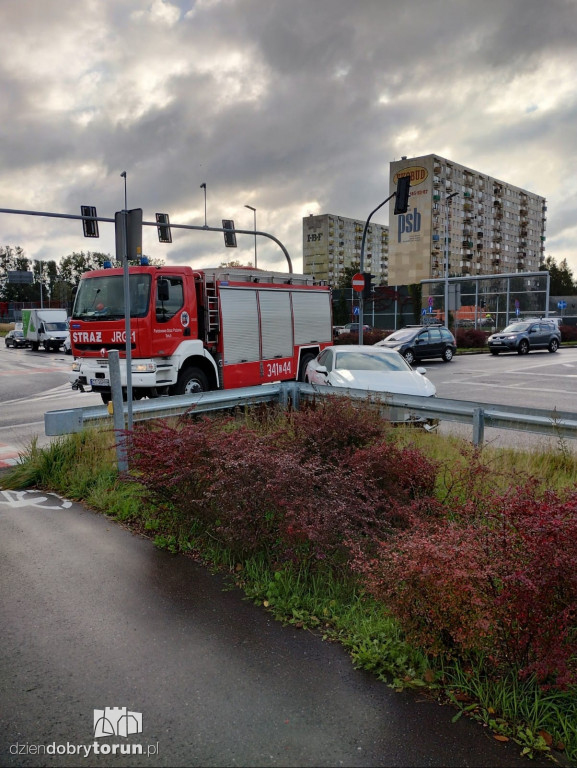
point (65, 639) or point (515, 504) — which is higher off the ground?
point (515, 504)

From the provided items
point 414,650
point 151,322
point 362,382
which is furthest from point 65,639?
point 151,322

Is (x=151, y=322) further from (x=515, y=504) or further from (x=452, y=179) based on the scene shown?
(x=452, y=179)

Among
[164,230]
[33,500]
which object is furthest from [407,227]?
[33,500]

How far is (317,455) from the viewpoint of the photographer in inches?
225

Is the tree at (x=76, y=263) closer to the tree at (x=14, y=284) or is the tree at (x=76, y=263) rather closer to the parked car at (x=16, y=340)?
the tree at (x=14, y=284)

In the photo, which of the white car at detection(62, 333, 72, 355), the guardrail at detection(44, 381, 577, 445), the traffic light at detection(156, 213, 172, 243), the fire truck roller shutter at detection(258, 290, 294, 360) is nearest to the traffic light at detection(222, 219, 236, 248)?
the traffic light at detection(156, 213, 172, 243)

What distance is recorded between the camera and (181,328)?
40.1ft

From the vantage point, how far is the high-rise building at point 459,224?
100 meters

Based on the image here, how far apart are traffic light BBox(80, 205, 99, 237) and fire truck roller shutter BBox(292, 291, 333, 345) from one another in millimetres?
12385

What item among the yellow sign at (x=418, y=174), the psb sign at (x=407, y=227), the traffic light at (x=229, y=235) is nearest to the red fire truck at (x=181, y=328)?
the traffic light at (x=229, y=235)

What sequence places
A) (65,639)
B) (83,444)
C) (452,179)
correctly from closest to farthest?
(65,639), (83,444), (452,179)

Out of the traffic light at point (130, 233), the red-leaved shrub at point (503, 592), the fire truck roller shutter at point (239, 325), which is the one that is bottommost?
the red-leaved shrub at point (503, 592)

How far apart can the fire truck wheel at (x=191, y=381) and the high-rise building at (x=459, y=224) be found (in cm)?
8359

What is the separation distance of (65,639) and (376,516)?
2.36 m
